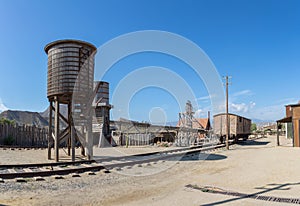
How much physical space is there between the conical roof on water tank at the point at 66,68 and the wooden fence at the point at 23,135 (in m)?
11.4

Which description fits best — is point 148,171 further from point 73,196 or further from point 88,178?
point 73,196

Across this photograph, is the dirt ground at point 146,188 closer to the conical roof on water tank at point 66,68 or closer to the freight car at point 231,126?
the conical roof on water tank at point 66,68

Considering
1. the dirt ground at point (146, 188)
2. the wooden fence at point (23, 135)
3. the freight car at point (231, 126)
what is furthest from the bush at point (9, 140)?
the freight car at point (231, 126)

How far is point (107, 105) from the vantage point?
2716cm

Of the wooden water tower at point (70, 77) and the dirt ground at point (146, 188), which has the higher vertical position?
the wooden water tower at point (70, 77)

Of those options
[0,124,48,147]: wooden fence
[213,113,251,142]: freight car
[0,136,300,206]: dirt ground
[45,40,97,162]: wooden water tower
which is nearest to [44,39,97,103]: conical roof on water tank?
[45,40,97,162]: wooden water tower

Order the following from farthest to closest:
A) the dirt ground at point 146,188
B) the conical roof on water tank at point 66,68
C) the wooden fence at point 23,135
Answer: the wooden fence at point 23,135 < the conical roof on water tank at point 66,68 < the dirt ground at point 146,188

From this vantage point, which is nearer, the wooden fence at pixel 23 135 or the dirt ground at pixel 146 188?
the dirt ground at pixel 146 188

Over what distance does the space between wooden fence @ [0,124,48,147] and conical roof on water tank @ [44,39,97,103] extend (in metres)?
11.4

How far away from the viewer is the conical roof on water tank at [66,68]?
12031 mm

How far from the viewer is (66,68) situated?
1211cm

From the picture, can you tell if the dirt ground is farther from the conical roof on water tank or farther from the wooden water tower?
the conical roof on water tank

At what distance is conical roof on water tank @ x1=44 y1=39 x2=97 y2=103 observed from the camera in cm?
1203

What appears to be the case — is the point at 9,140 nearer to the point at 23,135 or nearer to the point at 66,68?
the point at 23,135
